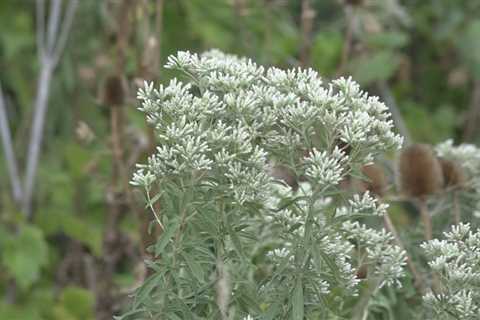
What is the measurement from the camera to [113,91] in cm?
230

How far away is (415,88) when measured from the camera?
13.0 feet

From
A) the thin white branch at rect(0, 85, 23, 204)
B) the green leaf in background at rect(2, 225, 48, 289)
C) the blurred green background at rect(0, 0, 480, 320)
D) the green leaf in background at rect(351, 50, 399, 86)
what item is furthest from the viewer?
the green leaf in background at rect(351, 50, 399, 86)

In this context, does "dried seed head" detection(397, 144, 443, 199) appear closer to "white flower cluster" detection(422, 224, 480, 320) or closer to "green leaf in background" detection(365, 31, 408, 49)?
"white flower cluster" detection(422, 224, 480, 320)

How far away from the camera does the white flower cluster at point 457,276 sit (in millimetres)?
1254

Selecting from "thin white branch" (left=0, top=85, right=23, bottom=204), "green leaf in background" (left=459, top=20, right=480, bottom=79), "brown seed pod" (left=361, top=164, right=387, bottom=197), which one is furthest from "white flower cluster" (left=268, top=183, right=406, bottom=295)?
"green leaf in background" (left=459, top=20, right=480, bottom=79)

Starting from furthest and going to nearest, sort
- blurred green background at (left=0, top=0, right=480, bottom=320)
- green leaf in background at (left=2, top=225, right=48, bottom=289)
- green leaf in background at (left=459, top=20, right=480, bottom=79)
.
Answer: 1. green leaf in background at (left=459, top=20, right=480, bottom=79)
2. green leaf in background at (left=2, top=225, right=48, bottom=289)
3. blurred green background at (left=0, top=0, right=480, bottom=320)

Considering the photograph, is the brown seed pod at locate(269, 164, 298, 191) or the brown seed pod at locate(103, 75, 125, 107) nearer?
the brown seed pod at locate(269, 164, 298, 191)

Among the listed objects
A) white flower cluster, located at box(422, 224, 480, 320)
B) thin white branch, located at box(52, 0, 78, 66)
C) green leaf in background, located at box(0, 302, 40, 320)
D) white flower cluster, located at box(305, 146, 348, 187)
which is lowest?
white flower cluster, located at box(422, 224, 480, 320)

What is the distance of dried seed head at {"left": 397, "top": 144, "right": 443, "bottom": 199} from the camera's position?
5.87ft

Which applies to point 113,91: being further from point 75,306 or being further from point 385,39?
point 385,39

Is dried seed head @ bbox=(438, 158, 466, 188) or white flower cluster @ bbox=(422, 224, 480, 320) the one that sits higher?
dried seed head @ bbox=(438, 158, 466, 188)

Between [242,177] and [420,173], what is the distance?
2.18ft

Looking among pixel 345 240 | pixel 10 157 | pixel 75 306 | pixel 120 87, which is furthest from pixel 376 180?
pixel 10 157

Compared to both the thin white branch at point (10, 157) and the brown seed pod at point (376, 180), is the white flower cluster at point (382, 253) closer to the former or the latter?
the brown seed pod at point (376, 180)
